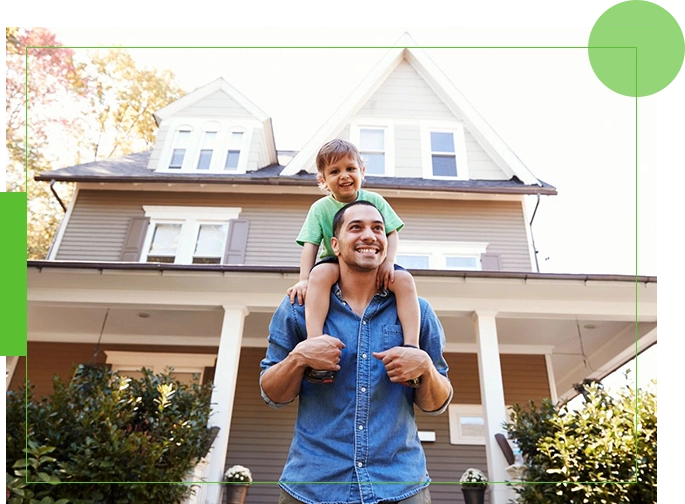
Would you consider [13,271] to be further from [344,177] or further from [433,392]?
[433,392]

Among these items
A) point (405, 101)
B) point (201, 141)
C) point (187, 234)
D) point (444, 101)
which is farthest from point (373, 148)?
point (187, 234)

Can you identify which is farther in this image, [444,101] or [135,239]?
[444,101]

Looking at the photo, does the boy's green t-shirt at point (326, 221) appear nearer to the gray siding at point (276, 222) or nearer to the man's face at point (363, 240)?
the man's face at point (363, 240)

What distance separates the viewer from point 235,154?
8.44 meters

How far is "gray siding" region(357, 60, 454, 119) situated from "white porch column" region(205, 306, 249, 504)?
4.31 meters


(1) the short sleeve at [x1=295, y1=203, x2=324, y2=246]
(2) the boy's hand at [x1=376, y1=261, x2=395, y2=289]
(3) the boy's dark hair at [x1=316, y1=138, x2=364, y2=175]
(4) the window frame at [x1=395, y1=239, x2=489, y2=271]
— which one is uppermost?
(4) the window frame at [x1=395, y1=239, x2=489, y2=271]

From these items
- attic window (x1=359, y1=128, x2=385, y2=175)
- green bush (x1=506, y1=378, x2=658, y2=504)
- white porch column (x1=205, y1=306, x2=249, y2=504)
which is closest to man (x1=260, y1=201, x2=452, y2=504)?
green bush (x1=506, y1=378, x2=658, y2=504)

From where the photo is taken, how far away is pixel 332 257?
1432 millimetres

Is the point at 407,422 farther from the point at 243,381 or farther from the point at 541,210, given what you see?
the point at 541,210

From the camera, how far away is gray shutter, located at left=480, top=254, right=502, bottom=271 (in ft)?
23.9

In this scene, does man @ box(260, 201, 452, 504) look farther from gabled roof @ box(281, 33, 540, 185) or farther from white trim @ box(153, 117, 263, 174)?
white trim @ box(153, 117, 263, 174)

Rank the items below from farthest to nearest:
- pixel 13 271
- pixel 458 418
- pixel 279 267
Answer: pixel 458 418 → pixel 279 267 → pixel 13 271

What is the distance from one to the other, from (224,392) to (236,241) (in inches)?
120

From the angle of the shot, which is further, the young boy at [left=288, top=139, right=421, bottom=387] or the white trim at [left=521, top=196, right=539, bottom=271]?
the white trim at [left=521, top=196, right=539, bottom=271]
